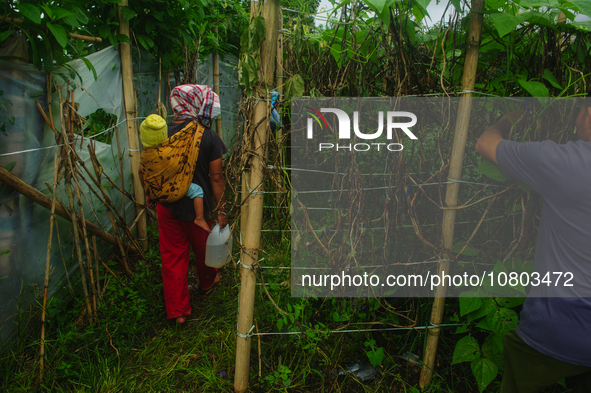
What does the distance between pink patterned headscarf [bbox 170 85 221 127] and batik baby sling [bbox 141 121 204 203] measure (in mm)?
116

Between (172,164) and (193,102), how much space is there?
485 millimetres

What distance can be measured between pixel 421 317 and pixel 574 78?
1.51 m

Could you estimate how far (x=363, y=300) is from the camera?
2057 millimetres

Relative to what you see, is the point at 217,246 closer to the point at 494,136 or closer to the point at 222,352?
the point at 222,352

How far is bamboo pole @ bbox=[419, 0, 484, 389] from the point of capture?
1521 mm

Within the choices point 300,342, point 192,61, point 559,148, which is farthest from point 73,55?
point 559,148

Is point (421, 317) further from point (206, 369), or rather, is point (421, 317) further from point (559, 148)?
point (206, 369)

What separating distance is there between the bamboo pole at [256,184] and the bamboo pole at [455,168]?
35.4 inches

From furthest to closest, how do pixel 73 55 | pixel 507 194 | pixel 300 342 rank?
pixel 73 55 → pixel 300 342 → pixel 507 194

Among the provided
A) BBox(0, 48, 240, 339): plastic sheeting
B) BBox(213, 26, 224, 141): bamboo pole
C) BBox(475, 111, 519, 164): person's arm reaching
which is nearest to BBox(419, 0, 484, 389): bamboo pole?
BBox(475, 111, 519, 164): person's arm reaching

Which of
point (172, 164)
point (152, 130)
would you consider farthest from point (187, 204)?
point (152, 130)

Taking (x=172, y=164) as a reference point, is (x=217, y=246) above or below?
below

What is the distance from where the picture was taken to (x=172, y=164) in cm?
219

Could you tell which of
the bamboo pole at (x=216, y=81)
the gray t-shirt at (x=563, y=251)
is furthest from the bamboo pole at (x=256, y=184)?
the bamboo pole at (x=216, y=81)
